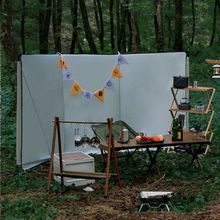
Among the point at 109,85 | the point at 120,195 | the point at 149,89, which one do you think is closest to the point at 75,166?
the point at 120,195

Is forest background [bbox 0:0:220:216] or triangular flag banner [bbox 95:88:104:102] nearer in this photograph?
triangular flag banner [bbox 95:88:104:102]

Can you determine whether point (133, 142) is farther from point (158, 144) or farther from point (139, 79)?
point (139, 79)

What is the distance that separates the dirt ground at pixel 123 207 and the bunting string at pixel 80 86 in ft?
6.97

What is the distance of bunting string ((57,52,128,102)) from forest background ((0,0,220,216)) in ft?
2.62

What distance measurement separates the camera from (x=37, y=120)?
781 centimetres

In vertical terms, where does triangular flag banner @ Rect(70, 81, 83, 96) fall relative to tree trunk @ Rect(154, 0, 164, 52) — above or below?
below

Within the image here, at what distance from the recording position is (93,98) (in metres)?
8.55

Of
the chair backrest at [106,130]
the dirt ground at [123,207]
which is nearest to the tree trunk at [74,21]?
the chair backrest at [106,130]

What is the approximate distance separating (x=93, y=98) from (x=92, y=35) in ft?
46.4

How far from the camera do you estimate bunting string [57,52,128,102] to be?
8123mm

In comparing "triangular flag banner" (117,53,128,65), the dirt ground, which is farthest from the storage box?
"triangular flag banner" (117,53,128,65)

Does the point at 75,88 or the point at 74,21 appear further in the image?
the point at 74,21

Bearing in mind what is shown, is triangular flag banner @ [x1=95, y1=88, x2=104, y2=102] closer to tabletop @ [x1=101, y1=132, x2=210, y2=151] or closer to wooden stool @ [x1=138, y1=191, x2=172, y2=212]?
tabletop @ [x1=101, y1=132, x2=210, y2=151]

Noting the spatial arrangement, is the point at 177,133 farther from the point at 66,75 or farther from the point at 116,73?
the point at 66,75
